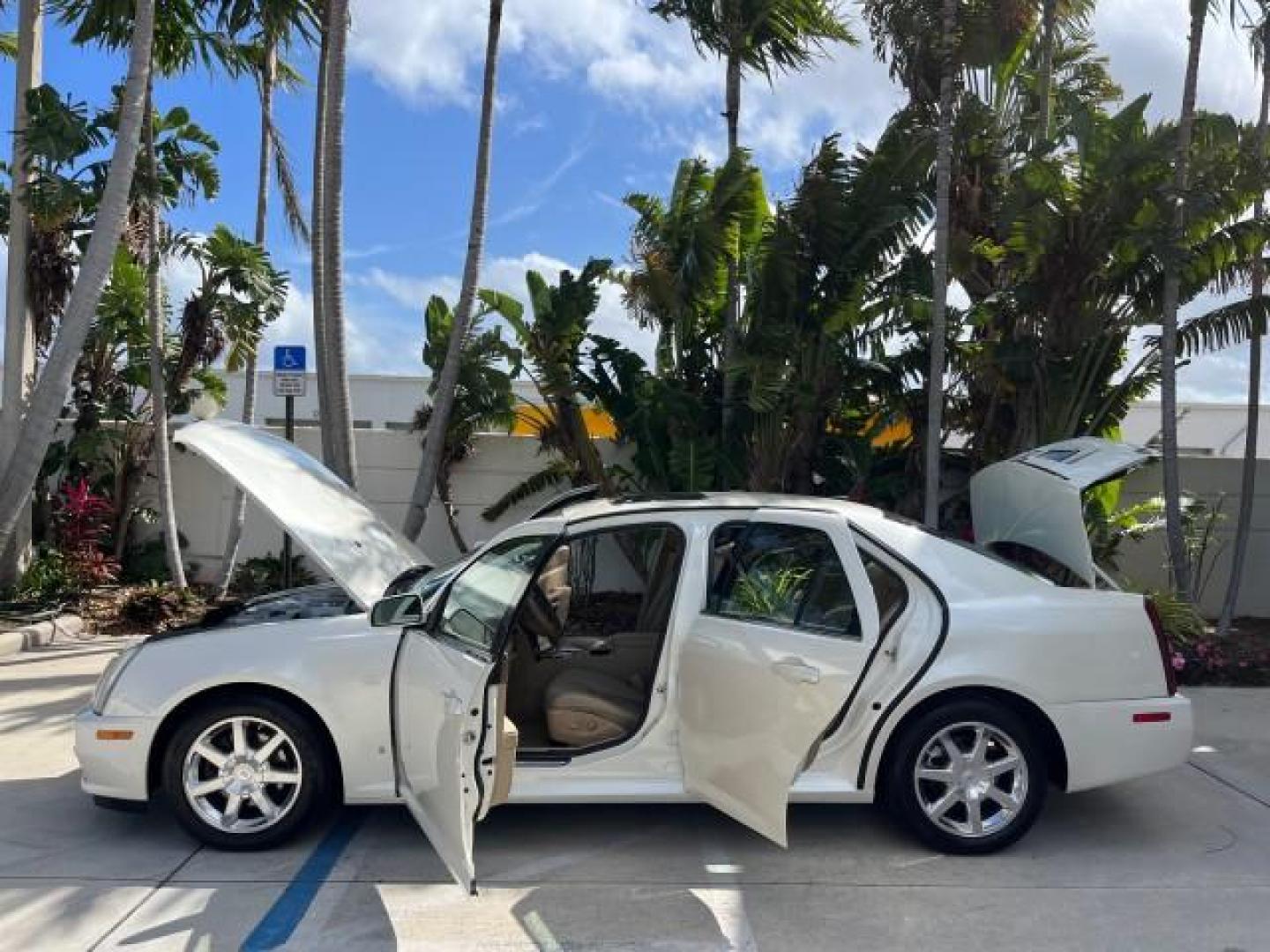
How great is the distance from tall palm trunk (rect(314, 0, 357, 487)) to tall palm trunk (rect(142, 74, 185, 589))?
75.8 inches

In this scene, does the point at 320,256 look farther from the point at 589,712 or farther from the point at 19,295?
the point at 589,712

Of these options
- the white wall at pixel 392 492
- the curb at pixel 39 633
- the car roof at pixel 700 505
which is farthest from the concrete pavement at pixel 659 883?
the white wall at pixel 392 492

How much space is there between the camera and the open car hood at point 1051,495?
541 cm

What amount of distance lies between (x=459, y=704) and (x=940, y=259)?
279 inches

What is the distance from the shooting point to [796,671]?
4.44 metres

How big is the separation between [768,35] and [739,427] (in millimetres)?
4087

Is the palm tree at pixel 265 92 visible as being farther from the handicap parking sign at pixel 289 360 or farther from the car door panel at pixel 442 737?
the car door panel at pixel 442 737

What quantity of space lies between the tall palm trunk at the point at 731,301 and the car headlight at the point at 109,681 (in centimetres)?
683

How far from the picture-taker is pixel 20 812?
17.2 ft

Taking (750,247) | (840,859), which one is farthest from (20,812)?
(750,247)

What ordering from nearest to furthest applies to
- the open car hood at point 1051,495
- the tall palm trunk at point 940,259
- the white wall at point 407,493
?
the open car hood at point 1051,495
the tall palm trunk at point 940,259
the white wall at point 407,493

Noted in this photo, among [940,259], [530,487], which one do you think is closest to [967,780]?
[940,259]

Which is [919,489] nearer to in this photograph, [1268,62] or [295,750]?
[1268,62]

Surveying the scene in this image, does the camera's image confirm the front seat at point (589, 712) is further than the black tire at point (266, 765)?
Yes
